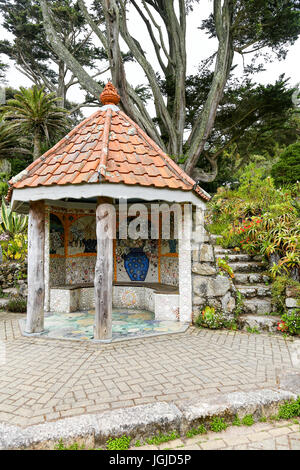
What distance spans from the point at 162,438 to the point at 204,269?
3156mm

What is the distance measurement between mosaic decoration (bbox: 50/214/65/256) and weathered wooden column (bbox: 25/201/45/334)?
1.85m

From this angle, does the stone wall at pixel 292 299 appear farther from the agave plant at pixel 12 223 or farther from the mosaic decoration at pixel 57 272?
the agave plant at pixel 12 223

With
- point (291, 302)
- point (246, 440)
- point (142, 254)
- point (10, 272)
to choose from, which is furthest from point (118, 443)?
point (10, 272)

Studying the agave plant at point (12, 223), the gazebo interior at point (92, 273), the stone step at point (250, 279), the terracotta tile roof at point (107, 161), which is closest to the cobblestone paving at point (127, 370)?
the gazebo interior at point (92, 273)

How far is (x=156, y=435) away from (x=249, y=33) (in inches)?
547

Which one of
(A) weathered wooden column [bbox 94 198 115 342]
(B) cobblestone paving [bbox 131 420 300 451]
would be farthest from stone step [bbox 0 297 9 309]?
(B) cobblestone paving [bbox 131 420 300 451]

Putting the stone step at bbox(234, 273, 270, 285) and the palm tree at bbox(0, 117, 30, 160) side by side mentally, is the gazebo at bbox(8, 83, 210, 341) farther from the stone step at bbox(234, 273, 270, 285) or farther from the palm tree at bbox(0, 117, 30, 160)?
the palm tree at bbox(0, 117, 30, 160)

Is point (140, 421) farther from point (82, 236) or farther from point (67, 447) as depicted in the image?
point (82, 236)

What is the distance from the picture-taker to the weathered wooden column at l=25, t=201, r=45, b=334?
460 cm

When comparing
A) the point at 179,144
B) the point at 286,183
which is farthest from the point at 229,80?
the point at 286,183

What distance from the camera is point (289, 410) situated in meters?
2.63

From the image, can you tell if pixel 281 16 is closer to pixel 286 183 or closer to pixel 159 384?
pixel 286 183

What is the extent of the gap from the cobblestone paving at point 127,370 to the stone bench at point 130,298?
867 mm

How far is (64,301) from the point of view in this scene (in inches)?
242
